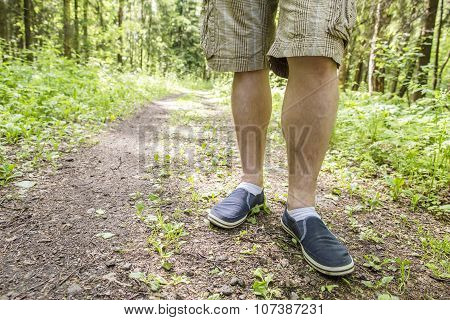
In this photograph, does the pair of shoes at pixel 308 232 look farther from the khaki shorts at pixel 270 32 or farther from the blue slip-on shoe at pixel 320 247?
the khaki shorts at pixel 270 32

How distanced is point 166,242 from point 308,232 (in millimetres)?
701

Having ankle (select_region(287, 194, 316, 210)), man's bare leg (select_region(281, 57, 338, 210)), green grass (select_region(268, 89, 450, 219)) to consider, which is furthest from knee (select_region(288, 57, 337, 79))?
green grass (select_region(268, 89, 450, 219))

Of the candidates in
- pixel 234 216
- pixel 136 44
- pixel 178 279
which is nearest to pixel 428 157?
pixel 234 216

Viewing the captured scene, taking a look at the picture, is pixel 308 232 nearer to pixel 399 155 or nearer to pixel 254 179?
pixel 254 179

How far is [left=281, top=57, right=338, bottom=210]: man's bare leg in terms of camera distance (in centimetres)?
141

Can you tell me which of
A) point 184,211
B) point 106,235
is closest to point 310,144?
point 184,211

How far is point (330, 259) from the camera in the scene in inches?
51.9

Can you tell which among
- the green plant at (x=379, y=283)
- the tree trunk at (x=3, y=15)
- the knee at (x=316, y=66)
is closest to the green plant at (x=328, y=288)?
the green plant at (x=379, y=283)

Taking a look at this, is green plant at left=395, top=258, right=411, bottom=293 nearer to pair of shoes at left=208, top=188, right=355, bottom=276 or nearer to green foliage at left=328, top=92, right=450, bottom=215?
pair of shoes at left=208, top=188, right=355, bottom=276

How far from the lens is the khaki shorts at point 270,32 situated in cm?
134

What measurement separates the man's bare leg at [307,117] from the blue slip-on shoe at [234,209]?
0.29 metres

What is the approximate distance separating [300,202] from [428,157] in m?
1.89

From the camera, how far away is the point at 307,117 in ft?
4.76

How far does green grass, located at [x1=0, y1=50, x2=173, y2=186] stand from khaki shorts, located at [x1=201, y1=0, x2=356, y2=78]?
5.83 feet
